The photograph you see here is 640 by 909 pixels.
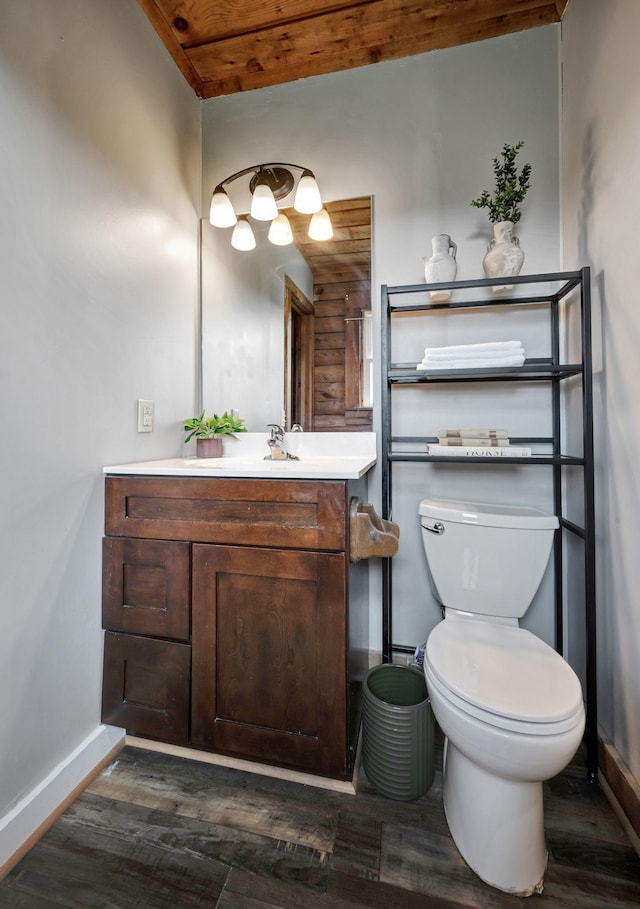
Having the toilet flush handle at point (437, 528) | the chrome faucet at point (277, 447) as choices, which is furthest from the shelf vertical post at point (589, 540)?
the chrome faucet at point (277, 447)

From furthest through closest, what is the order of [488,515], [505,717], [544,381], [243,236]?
1. [243,236]
2. [544,381]
3. [488,515]
4. [505,717]

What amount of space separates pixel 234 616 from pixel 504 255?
1.52 metres

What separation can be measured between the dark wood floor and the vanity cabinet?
0.38 ft

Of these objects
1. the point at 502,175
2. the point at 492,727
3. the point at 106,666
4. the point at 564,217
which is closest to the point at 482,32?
the point at 502,175

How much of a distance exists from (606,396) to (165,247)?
172 cm

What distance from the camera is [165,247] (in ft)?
5.47

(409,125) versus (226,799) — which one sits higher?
(409,125)

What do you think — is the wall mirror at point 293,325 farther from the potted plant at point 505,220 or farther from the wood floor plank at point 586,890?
the wood floor plank at point 586,890

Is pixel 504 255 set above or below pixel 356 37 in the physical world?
below

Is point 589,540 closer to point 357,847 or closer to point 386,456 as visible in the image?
point 386,456

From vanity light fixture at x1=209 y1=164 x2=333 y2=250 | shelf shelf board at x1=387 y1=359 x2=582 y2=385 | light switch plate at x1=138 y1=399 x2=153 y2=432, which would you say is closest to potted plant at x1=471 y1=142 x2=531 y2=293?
shelf shelf board at x1=387 y1=359 x2=582 y2=385

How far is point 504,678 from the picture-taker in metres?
1.00

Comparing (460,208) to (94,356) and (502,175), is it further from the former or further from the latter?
(94,356)

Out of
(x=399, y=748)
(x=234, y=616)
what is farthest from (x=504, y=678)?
(x=234, y=616)
